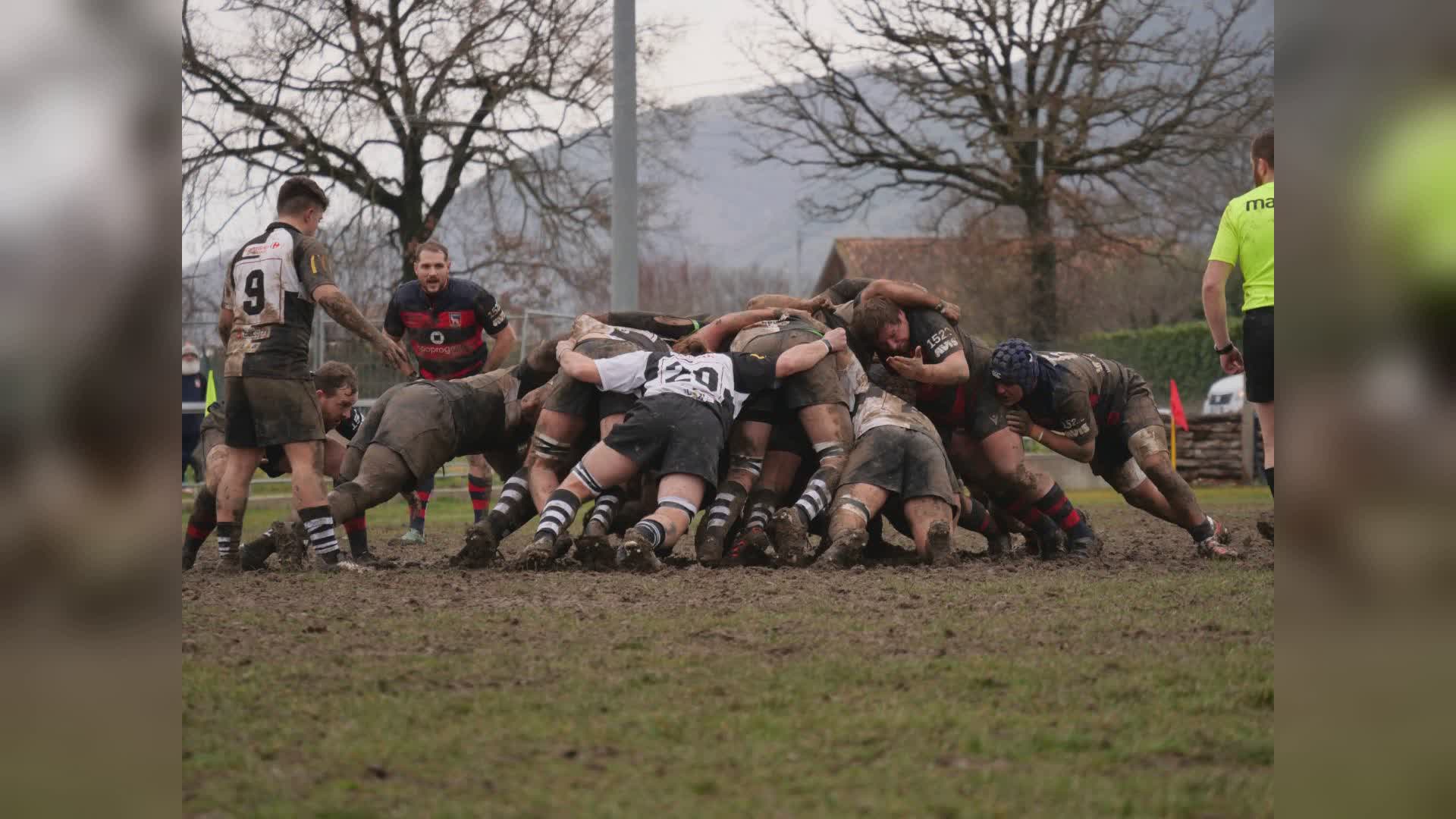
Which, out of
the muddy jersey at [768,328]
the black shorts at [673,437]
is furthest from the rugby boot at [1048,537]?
the black shorts at [673,437]

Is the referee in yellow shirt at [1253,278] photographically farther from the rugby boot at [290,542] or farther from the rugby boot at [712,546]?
the rugby boot at [290,542]

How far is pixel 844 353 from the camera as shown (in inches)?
363

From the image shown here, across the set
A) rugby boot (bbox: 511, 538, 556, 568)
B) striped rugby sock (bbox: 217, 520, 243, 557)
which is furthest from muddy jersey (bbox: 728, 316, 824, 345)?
striped rugby sock (bbox: 217, 520, 243, 557)

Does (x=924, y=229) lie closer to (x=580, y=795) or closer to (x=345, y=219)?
(x=345, y=219)

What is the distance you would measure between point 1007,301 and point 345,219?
1534cm

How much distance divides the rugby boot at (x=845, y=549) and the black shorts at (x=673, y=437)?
756 millimetres

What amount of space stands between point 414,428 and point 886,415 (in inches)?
113

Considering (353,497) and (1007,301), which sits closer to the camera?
(353,497)

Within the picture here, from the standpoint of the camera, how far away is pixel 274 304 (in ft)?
27.0

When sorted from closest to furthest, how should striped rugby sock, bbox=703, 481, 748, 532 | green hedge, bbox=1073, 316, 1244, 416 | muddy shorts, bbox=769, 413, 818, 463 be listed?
striped rugby sock, bbox=703, 481, 748, 532 → muddy shorts, bbox=769, 413, 818, 463 → green hedge, bbox=1073, 316, 1244, 416

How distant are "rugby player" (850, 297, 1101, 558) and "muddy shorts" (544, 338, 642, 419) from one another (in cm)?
148

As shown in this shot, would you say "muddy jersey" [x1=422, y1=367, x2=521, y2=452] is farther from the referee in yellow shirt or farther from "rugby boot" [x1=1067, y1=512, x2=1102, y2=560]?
the referee in yellow shirt

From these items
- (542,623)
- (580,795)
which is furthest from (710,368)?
(580,795)

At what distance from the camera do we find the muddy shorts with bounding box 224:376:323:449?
8172 millimetres
